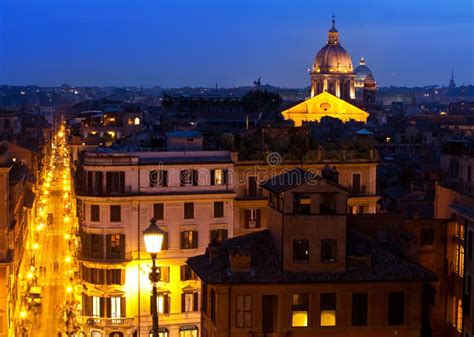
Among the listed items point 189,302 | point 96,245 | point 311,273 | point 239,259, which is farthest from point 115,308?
point 311,273

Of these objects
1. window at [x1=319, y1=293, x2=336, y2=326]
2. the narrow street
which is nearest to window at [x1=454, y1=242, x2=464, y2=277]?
window at [x1=319, y1=293, x2=336, y2=326]

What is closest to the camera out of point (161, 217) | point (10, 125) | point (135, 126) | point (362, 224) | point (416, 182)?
point (362, 224)

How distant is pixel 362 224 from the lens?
28562 mm

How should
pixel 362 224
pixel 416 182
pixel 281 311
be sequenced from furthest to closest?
pixel 416 182 → pixel 362 224 → pixel 281 311

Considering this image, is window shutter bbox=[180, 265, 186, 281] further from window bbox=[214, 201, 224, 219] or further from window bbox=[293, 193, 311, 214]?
window bbox=[293, 193, 311, 214]

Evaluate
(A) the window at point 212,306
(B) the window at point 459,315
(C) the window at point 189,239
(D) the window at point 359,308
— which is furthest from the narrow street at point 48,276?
(D) the window at point 359,308

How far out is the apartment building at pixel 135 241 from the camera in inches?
1754

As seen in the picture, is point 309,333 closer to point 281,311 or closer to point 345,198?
point 281,311

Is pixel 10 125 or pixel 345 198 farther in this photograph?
pixel 10 125

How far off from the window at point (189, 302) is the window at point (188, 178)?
4657mm

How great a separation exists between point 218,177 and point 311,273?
831 inches

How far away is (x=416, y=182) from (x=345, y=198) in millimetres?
38912

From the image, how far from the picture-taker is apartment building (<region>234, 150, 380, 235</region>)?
4712cm

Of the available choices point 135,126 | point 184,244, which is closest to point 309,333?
point 184,244
